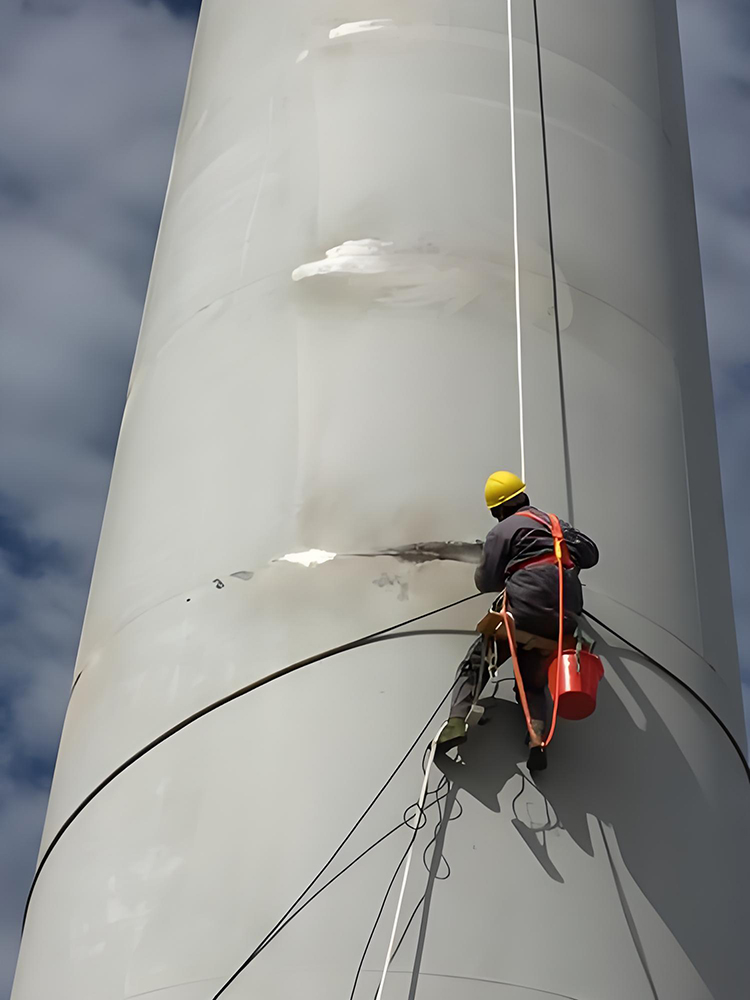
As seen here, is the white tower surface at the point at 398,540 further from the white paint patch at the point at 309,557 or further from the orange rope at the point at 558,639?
the orange rope at the point at 558,639

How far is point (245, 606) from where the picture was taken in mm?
6914

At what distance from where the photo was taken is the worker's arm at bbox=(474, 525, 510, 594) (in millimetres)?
6457

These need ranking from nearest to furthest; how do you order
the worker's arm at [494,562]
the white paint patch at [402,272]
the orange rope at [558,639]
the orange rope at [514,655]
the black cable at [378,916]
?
the black cable at [378,916] → the orange rope at [558,639] → the orange rope at [514,655] → the worker's arm at [494,562] → the white paint patch at [402,272]

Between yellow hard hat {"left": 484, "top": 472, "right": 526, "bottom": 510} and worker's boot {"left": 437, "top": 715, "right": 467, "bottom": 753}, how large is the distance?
1.15 meters

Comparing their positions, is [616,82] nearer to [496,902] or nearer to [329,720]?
[329,720]

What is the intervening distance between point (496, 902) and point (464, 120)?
16.9ft

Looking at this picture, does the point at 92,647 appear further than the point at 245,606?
Yes

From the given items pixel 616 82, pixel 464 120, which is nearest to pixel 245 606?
pixel 464 120

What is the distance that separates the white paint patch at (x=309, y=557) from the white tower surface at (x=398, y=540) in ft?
0.05

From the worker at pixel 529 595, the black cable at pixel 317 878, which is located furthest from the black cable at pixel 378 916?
the worker at pixel 529 595

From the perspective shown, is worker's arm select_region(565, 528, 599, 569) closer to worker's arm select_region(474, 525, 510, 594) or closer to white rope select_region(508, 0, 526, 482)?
worker's arm select_region(474, 525, 510, 594)

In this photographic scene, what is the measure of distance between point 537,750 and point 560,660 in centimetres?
46

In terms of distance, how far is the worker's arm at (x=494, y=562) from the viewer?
21.2ft

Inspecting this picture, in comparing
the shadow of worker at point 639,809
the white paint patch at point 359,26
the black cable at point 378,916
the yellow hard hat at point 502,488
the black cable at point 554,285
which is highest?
the white paint patch at point 359,26
